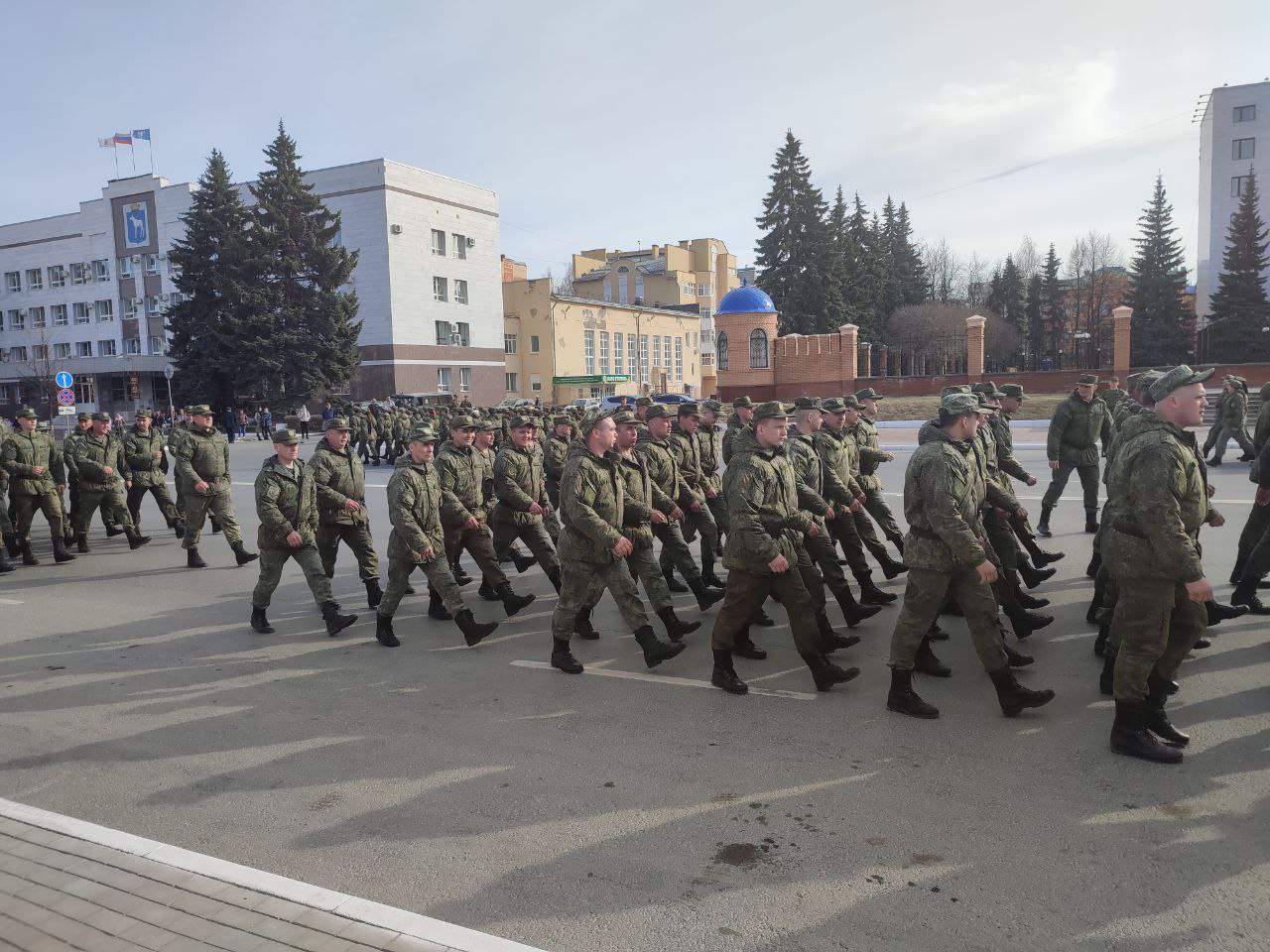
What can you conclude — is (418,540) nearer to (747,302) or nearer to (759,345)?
(759,345)

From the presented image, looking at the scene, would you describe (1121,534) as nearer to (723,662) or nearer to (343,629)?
(723,662)

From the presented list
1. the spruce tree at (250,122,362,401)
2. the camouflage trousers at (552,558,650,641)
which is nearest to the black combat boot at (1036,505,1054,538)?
the camouflage trousers at (552,558,650,641)

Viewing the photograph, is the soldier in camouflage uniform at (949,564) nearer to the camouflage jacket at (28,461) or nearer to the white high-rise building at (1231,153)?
the camouflage jacket at (28,461)

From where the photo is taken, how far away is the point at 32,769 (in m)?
5.20

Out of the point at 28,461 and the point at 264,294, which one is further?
the point at 264,294

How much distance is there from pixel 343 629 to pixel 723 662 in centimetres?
382

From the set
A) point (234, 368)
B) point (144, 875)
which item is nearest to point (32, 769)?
point (144, 875)

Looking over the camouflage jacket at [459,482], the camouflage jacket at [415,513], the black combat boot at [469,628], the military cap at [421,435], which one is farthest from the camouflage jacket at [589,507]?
the camouflage jacket at [459,482]

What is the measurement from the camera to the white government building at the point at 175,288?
171ft

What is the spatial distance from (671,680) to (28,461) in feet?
32.1

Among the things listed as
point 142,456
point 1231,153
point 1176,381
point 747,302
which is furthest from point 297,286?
point 1231,153

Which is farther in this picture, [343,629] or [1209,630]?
[343,629]

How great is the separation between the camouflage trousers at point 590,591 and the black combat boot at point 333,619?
2.28 m

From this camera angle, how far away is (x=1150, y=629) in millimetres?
4715
